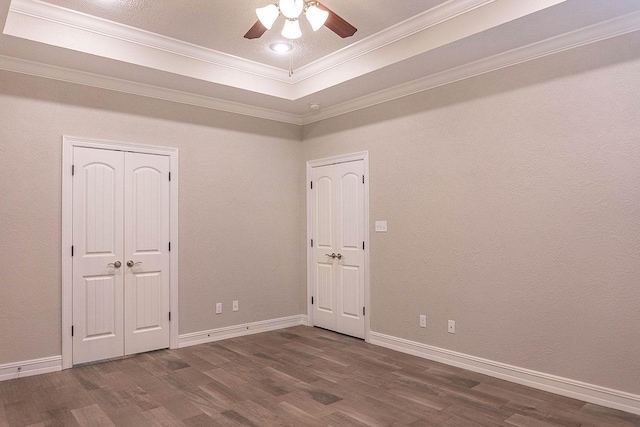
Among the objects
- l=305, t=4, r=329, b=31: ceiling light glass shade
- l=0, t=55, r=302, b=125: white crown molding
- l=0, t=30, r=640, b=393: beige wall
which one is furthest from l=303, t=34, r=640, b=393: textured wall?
l=305, t=4, r=329, b=31: ceiling light glass shade

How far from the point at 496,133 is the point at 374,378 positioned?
245 centimetres

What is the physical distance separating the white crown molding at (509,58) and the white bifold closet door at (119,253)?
2.48 metres

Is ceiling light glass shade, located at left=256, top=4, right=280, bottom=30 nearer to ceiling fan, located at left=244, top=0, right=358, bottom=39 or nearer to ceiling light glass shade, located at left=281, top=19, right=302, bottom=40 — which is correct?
ceiling fan, located at left=244, top=0, right=358, bottom=39

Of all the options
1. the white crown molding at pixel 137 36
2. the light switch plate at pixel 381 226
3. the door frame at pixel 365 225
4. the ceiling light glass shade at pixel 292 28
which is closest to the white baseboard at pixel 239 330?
the door frame at pixel 365 225

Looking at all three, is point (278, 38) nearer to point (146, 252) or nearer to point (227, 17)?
point (227, 17)

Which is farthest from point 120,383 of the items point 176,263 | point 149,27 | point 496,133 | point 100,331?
point 496,133

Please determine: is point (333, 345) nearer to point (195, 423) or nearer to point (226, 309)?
point (226, 309)

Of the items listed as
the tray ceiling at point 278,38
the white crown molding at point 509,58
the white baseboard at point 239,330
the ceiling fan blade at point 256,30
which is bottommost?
the white baseboard at point 239,330

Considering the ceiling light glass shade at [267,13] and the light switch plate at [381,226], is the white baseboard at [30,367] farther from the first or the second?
the ceiling light glass shade at [267,13]

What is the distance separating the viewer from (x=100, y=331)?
4.29 meters

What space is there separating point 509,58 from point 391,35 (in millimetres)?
1052

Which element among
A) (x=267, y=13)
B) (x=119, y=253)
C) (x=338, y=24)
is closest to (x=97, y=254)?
(x=119, y=253)

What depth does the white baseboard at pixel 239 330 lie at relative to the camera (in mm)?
4887

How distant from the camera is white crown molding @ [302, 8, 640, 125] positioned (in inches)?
125
